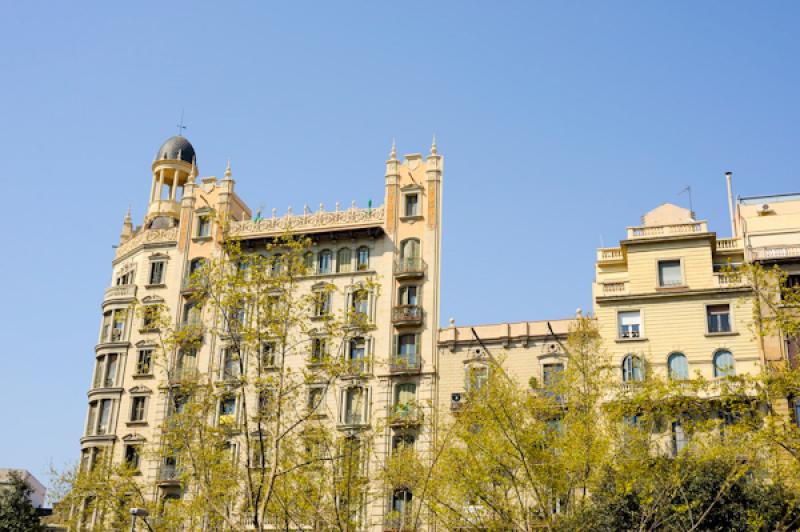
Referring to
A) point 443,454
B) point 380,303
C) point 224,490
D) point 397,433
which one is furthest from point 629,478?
point 380,303

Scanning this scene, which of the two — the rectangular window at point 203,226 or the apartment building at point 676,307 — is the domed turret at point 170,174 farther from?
the apartment building at point 676,307

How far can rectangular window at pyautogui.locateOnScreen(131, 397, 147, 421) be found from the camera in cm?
5147

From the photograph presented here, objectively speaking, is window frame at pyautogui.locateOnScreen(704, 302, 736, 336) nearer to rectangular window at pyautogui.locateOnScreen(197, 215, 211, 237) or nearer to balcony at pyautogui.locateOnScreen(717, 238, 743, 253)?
balcony at pyautogui.locateOnScreen(717, 238, 743, 253)

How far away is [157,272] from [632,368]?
90.7 ft

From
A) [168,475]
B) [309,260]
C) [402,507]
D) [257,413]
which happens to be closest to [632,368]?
[402,507]

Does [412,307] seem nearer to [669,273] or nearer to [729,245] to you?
[669,273]

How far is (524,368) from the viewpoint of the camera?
45531mm

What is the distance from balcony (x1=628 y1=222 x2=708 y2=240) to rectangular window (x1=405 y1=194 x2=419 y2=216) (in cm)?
1152

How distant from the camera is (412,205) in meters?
51.2

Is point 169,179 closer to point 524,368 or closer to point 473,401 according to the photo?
point 524,368

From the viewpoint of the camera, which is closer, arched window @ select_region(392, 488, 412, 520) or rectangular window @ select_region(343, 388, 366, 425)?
Answer: arched window @ select_region(392, 488, 412, 520)

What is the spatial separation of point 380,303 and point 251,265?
23.7 metres

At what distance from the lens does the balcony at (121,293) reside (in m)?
54.7

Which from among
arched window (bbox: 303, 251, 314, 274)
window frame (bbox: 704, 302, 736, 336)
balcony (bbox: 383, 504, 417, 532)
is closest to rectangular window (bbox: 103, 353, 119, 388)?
arched window (bbox: 303, 251, 314, 274)
